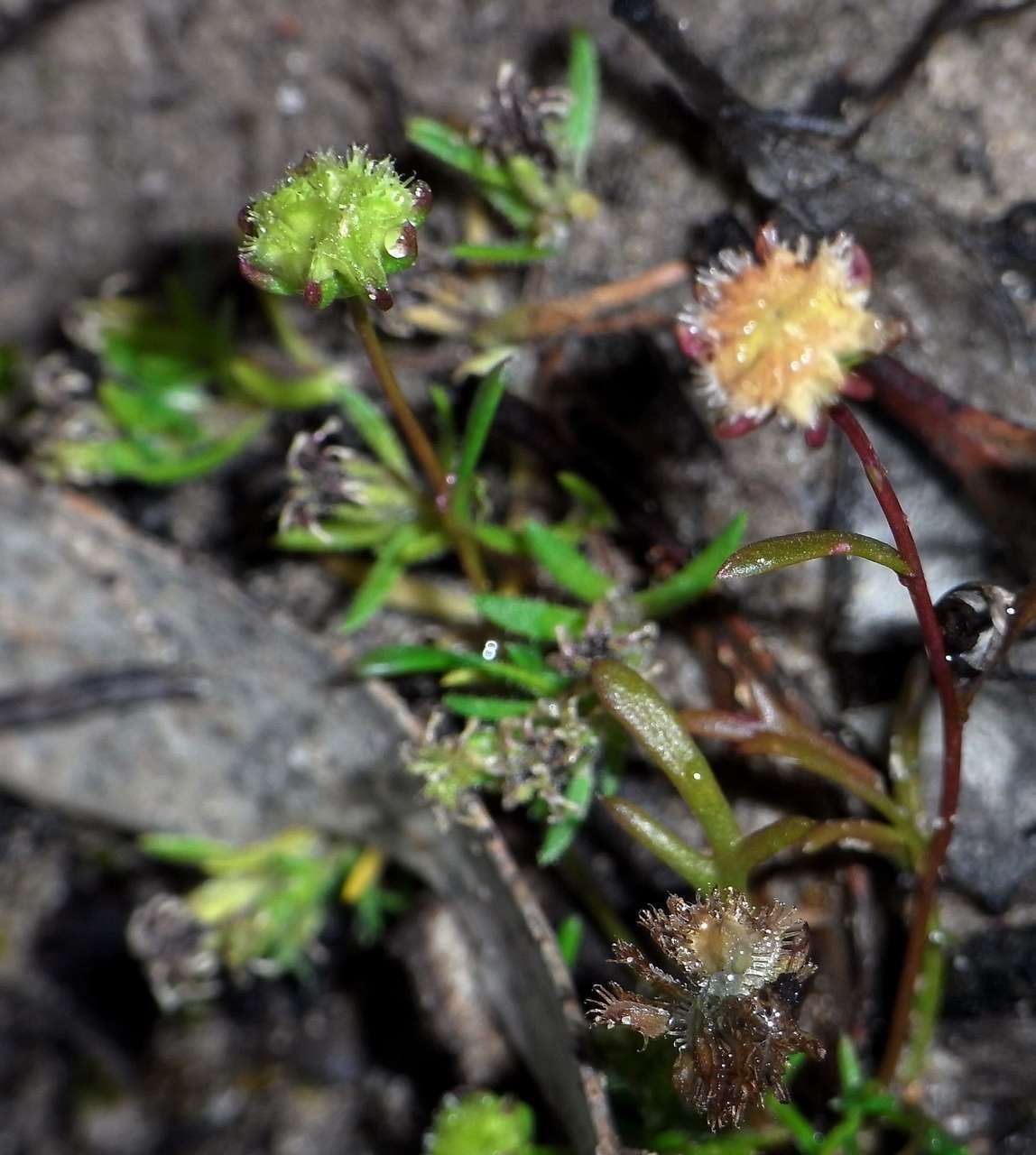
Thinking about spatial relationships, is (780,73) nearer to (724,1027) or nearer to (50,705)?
(724,1027)

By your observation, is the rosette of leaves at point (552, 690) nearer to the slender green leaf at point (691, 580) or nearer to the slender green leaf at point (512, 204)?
the slender green leaf at point (691, 580)

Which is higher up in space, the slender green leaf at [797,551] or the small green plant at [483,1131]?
the slender green leaf at [797,551]

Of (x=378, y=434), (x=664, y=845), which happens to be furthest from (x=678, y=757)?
(x=378, y=434)

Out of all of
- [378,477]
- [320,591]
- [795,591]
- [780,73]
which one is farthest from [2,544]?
[780,73]

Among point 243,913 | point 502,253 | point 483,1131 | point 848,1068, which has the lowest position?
point 483,1131

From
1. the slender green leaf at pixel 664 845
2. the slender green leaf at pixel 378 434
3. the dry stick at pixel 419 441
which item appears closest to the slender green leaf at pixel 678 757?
the slender green leaf at pixel 664 845

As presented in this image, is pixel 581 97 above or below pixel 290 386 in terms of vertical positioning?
above

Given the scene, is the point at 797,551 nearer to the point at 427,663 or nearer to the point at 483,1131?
the point at 427,663
